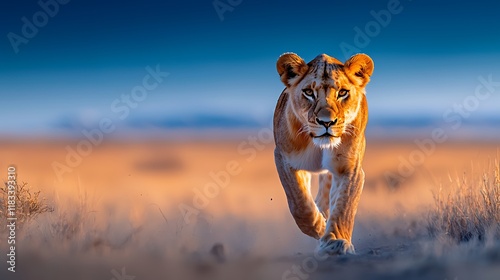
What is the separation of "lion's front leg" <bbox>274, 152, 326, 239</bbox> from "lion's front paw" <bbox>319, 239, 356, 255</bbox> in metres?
0.83

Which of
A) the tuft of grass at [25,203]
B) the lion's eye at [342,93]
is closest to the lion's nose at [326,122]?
the lion's eye at [342,93]

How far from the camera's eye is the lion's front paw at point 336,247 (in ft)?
26.5

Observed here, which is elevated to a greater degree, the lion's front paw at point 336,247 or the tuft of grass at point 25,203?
the tuft of grass at point 25,203

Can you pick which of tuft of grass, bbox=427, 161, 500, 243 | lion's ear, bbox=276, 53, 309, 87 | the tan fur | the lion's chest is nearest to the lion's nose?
the tan fur

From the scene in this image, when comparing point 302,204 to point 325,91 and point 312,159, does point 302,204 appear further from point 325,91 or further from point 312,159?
point 325,91

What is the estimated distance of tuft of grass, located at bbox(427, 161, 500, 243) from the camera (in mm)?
8766

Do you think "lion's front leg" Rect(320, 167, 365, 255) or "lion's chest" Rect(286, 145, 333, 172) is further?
"lion's chest" Rect(286, 145, 333, 172)

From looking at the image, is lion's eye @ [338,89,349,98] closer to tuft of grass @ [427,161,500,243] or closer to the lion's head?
the lion's head

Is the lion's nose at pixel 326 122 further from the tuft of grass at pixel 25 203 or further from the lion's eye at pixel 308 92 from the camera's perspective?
the tuft of grass at pixel 25 203

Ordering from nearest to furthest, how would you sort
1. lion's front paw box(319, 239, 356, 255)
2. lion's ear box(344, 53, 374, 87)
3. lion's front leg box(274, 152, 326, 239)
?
lion's front paw box(319, 239, 356, 255), lion's ear box(344, 53, 374, 87), lion's front leg box(274, 152, 326, 239)

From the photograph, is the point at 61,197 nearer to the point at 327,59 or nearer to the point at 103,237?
the point at 103,237

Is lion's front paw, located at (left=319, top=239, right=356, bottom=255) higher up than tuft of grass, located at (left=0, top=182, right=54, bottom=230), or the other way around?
tuft of grass, located at (left=0, top=182, right=54, bottom=230)

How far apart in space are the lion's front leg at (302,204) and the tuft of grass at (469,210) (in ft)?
4.84

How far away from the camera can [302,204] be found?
29.7ft
